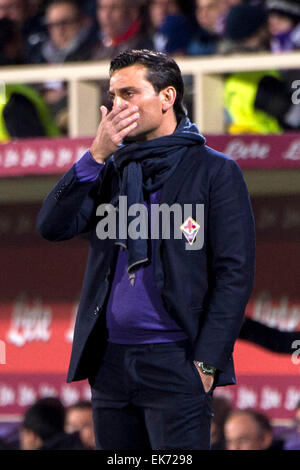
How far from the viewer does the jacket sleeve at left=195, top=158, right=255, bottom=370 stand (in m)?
2.67

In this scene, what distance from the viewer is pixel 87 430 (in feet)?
17.1

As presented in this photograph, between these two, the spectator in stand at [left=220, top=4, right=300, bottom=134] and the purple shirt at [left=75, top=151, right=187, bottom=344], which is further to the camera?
the spectator in stand at [left=220, top=4, right=300, bottom=134]

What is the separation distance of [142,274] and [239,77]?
2.77m

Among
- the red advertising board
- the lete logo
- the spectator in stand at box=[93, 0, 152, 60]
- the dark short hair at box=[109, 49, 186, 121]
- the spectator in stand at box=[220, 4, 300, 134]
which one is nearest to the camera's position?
the dark short hair at box=[109, 49, 186, 121]

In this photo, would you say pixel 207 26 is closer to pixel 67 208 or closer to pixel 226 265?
pixel 67 208

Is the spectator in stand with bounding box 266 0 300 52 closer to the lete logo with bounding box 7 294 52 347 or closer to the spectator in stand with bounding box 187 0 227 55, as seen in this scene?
the spectator in stand with bounding box 187 0 227 55

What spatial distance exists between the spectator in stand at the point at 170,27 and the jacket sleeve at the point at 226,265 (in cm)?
314

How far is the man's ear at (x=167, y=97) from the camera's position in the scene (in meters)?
2.86

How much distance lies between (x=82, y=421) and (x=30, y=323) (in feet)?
2.27

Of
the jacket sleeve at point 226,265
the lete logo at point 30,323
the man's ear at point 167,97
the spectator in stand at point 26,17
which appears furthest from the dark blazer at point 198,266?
the spectator in stand at point 26,17

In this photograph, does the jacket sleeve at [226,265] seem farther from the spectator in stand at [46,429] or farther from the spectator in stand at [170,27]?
the spectator in stand at [170,27]

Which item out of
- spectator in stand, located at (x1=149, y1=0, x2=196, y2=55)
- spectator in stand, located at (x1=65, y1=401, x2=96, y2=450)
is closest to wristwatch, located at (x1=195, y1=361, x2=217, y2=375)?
spectator in stand, located at (x1=65, y1=401, x2=96, y2=450)

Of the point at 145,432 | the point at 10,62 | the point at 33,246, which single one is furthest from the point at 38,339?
the point at 145,432

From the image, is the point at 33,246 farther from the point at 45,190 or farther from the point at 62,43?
the point at 62,43
